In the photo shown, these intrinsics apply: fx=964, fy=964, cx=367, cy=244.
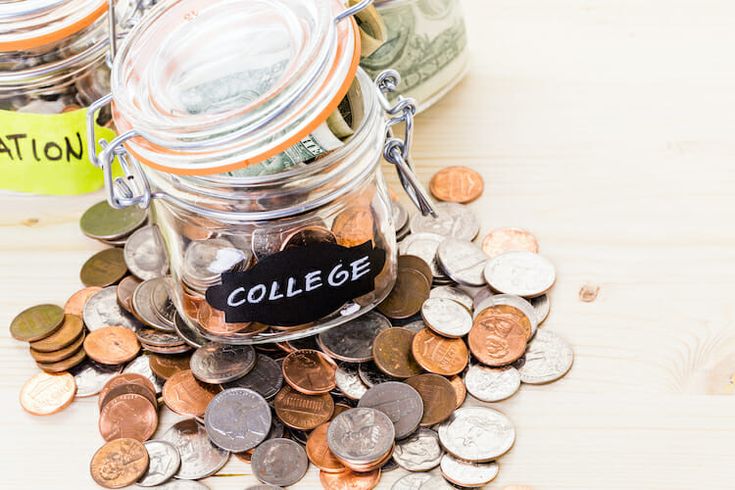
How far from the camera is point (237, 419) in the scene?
2.76 ft

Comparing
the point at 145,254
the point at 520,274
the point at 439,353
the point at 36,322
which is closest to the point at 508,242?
the point at 520,274

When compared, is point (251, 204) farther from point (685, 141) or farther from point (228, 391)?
point (685, 141)

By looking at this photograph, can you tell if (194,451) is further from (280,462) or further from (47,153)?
(47,153)

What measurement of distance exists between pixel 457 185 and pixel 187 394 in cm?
37

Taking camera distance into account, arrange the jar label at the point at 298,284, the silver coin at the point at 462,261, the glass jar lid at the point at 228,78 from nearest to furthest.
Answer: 1. the glass jar lid at the point at 228,78
2. the jar label at the point at 298,284
3. the silver coin at the point at 462,261

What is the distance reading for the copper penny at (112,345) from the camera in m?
0.90

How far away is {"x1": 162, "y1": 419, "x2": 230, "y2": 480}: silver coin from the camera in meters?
0.83

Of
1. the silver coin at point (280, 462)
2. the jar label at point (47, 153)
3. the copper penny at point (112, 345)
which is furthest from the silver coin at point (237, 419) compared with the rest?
the jar label at point (47, 153)

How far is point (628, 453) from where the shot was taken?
0.82m

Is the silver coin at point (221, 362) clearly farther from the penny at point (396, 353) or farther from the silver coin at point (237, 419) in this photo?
the penny at point (396, 353)

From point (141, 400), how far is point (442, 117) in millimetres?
474

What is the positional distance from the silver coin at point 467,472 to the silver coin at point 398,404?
0.04 m

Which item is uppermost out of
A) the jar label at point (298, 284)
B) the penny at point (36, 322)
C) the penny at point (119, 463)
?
the jar label at point (298, 284)

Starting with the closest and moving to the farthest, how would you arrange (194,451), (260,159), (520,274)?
(260,159) < (194,451) < (520,274)
